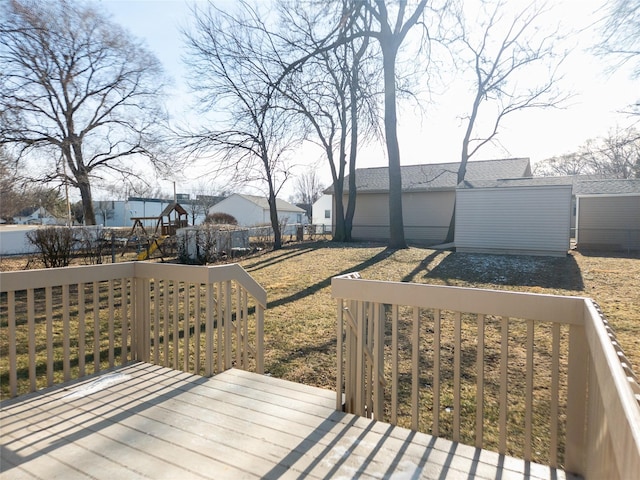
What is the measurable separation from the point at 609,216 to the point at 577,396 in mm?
17476

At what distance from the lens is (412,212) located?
2027 centimetres

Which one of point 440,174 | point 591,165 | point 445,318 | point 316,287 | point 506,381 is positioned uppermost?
point 591,165

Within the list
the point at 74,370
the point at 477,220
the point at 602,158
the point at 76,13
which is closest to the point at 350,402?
the point at 74,370

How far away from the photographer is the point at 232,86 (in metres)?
14.1

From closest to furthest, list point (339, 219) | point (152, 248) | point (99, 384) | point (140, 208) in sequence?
point (99, 384) < point (152, 248) < point (339, 219) < point (140, 208)

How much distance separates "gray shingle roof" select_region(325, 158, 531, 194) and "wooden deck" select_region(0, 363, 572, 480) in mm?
17517

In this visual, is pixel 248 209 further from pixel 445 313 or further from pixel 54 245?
pixel 445 313

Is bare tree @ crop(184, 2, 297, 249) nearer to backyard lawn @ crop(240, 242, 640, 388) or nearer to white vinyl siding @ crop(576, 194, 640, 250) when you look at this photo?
backyard lawn @ crop(240, 242, 640, 388)

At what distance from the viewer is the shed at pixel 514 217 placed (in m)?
11.9

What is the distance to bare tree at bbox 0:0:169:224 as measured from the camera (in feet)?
25.0

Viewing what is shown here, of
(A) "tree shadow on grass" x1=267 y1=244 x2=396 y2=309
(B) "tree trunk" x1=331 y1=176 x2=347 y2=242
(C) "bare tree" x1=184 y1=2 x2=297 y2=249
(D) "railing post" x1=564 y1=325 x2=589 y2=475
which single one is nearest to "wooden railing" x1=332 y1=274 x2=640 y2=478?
(D) "railing post" x1=564 y1=325 x2=589 y2=475

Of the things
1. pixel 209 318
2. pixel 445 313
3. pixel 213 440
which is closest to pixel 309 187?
pixel 445 313

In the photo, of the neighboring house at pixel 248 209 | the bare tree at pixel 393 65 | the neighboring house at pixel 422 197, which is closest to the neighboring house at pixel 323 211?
the neighboring house at pixel 248 209

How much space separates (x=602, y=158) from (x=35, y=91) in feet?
126
